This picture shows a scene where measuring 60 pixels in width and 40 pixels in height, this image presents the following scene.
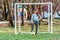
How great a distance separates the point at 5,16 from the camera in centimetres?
3659

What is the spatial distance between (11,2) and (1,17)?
1465 centimetres

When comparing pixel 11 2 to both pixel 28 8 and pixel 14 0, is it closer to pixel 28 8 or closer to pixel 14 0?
pixel 14 0

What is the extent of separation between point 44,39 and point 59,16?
130 feet

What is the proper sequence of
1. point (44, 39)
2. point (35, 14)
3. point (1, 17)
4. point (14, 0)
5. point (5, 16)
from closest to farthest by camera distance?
point (44, 39), point (35, 14), point (14, 0), point (5, 16), point (1, 17)

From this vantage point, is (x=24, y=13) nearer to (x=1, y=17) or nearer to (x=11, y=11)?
(x=11, y=11)

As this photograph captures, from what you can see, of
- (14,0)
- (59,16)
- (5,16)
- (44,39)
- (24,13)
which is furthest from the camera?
(59,16)

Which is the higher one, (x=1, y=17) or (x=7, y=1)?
(x=7, y=1)

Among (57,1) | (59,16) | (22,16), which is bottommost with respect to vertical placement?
(59,16)

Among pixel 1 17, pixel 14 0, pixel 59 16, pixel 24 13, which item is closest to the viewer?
Answer: pixel 14 0

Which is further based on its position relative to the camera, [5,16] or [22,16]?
[5,16]

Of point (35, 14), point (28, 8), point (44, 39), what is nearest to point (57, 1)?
point (28, 8)

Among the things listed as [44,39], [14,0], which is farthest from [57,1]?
[44,39]

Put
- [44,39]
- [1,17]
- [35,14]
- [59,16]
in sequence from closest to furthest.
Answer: [44,39], [35,14], [1,17], [59,16]

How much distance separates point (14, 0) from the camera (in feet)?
81.9
